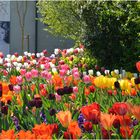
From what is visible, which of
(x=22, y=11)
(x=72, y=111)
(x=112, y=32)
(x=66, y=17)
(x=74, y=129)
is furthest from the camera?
(x=22, y=11)

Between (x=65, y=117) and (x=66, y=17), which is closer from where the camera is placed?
(x=65, y=117)

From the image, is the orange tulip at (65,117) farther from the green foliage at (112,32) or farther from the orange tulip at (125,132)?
the green foliage at (112,32)

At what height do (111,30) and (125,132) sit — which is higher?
(111,30)

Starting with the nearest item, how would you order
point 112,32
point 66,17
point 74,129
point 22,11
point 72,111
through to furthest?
point 74,129 → point 72,111 → point 112,32 → point 66,17 → point 22,11

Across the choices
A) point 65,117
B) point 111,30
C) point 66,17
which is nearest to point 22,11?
point 66,17

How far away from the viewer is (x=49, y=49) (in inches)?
727

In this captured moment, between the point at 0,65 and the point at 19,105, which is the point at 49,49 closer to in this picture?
the point at 0,65

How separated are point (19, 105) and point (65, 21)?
20.9ft

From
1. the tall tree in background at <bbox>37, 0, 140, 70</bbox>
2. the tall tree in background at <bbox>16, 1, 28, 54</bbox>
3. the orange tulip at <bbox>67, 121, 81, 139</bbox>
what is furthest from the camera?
the tall tree in background at <bbox>16, 1, 28, 54</bbox>

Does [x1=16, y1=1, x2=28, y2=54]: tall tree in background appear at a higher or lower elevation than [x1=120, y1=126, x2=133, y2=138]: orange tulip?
higher

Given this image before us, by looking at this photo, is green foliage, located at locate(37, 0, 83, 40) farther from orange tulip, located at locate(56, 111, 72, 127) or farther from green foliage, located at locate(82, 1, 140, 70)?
orange tulip, located at locate(56, 111, 72, 127)

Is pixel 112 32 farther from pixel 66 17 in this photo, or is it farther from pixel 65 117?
pixel 65 117

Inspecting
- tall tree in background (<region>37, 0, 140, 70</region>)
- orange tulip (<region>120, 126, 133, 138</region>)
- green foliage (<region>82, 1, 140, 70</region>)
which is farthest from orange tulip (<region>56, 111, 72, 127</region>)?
green foliage (<region>82, 1, 140, 70</region>)

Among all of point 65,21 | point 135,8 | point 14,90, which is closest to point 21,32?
point 65,21
